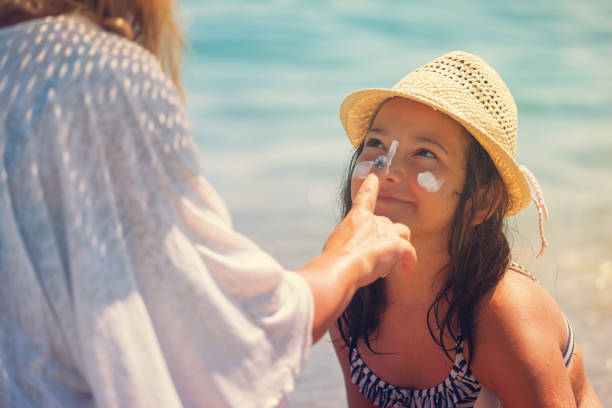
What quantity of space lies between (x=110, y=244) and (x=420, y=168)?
167 centimetres

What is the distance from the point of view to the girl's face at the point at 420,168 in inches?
111

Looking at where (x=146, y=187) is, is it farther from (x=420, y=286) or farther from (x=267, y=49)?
(x=267, y=49)

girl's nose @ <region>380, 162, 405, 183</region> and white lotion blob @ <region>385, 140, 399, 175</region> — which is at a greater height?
white lotion blob @ <region>385, 140, 399, 175</region>

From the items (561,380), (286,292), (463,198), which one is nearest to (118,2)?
(286,292)

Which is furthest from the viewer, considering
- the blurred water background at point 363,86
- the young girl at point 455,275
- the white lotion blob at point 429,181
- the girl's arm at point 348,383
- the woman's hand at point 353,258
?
the blurred water background at point 363,86

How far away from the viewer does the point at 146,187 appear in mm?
1466

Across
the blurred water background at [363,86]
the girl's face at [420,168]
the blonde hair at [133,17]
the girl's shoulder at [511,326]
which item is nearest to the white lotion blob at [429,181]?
the girl's face at [420,168]

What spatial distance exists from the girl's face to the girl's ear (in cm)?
11

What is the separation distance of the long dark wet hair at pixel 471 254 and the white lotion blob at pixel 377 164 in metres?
0.36

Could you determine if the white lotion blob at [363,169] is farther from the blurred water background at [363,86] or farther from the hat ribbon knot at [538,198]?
the blurred water background at [363,86]

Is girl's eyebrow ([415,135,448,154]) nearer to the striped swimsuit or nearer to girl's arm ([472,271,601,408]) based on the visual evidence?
girl's arm ([472,271,601,408])

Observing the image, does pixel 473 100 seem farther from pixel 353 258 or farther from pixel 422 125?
pixel 353 258

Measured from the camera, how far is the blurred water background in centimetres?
572

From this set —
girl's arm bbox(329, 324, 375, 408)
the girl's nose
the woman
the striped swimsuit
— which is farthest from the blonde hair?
girl's arm bbox(329, 324, 375, 408)
